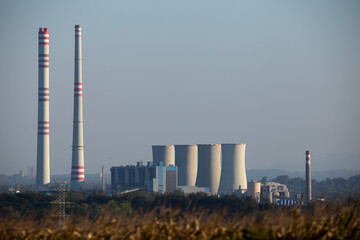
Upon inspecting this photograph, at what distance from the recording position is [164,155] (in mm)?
94250

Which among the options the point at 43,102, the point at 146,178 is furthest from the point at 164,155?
the point at 43,102

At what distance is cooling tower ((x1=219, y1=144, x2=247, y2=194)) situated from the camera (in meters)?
91.6

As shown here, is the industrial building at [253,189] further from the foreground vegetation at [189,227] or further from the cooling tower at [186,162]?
the foreground vegetation at [189,227]

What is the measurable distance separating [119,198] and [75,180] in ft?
54.4

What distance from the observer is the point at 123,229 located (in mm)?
13102

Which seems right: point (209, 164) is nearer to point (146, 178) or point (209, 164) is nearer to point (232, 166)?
point (232, 166)

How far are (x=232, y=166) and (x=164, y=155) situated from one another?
9.11 m

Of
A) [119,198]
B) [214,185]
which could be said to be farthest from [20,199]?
[214,185]

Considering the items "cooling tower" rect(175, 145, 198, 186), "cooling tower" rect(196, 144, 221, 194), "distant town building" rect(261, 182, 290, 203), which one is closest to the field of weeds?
"distant town building" rect(261, 182, 290, 203)

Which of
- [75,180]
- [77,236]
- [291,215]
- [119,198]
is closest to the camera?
[77,236]

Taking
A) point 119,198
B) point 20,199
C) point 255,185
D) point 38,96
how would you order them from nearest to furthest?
point 20,199 < point 119,198 < point 38,96 < point 255,185

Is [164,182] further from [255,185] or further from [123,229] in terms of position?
[123,229]

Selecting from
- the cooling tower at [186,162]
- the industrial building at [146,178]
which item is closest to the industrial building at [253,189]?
the cooling tower at [186,162]

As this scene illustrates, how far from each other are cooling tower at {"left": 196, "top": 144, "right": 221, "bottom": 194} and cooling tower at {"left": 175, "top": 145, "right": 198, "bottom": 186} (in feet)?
3.88
